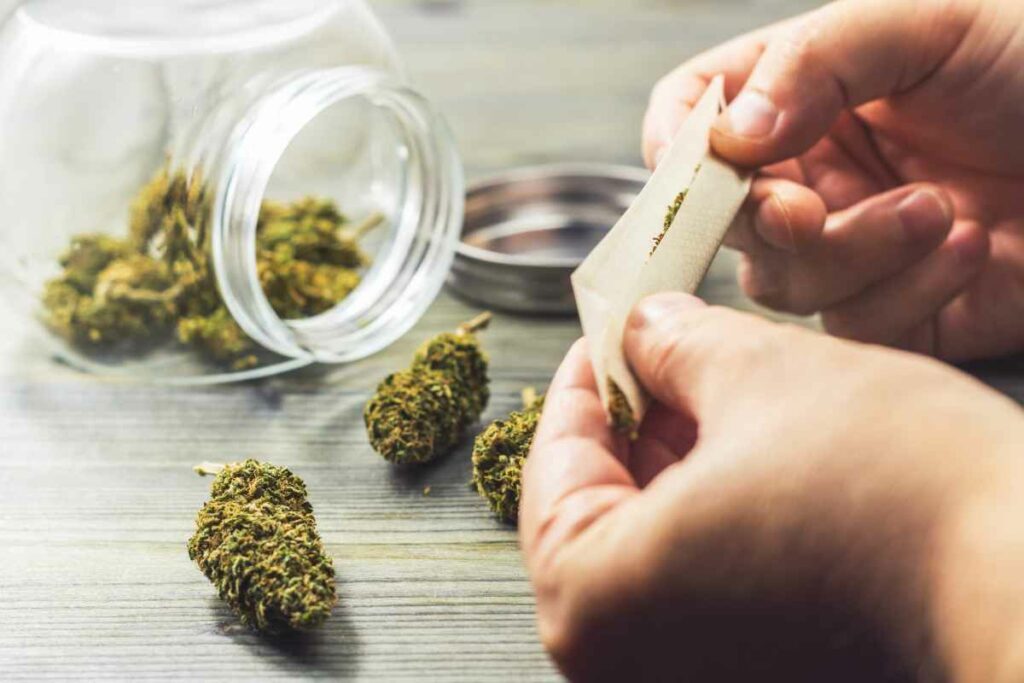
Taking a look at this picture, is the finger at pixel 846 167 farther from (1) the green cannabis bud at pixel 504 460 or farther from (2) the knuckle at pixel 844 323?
(1) the green cannabis bud at pixel 504 460

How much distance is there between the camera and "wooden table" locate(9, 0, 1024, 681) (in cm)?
96

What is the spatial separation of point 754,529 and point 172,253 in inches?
33.5

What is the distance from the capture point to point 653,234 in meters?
1.01

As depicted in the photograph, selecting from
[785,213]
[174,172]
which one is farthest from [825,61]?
[174,172]

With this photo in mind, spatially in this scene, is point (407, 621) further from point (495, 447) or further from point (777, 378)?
point (777, 378)

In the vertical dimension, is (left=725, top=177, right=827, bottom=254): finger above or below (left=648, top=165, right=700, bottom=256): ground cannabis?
below

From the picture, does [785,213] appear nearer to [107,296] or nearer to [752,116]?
[752,116]

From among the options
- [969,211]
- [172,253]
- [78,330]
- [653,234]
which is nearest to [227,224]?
[172,253]

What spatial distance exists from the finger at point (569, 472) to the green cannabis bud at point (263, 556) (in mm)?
208

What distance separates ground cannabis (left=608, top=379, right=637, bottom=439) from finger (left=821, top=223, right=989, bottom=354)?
63cm

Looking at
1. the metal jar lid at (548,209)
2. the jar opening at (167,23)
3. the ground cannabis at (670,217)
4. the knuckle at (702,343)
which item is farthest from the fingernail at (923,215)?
the jar opening at (167,23)

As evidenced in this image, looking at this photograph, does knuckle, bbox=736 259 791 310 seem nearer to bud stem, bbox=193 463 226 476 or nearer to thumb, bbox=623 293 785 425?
thumb, bbox=623 293 785 425

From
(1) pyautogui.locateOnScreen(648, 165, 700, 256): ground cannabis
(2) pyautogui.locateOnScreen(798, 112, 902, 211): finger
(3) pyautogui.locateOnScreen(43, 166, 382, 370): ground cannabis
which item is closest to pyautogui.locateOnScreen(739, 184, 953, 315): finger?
(2) pyautogui.locateOnScreen(798, 112, 902, 211): finger

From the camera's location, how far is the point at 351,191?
64.5 inches
